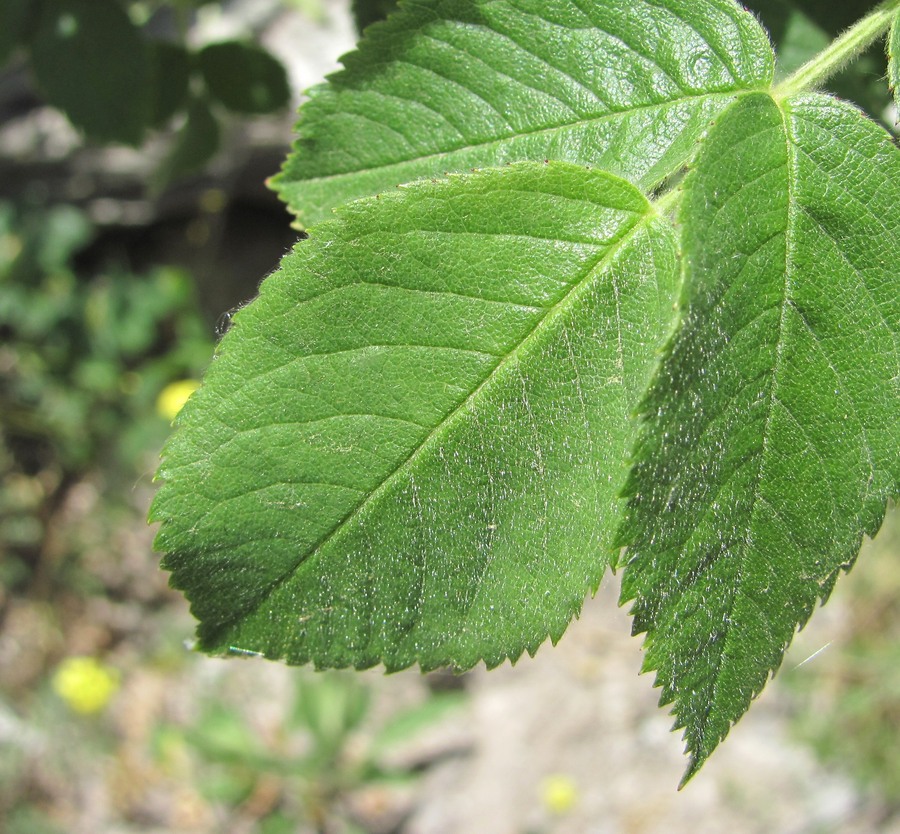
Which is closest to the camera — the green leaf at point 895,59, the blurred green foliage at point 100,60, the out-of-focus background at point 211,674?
the green leaf at point 895,59

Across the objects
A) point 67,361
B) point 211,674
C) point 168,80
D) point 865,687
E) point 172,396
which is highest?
point 168,80

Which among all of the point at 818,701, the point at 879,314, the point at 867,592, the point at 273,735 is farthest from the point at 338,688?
the point at 879,314

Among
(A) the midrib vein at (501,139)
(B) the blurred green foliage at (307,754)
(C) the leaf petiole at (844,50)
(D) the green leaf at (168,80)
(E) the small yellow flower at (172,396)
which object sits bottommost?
(B) the blurred green foliage at (307,754)

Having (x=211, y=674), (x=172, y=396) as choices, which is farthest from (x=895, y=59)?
(x=211, y=674)

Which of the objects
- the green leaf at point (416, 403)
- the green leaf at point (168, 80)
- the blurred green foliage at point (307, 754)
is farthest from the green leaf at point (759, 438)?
the blurred green foliage at point (307, 754)

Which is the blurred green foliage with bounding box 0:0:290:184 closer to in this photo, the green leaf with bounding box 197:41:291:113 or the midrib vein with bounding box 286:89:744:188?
the green leaf with bounding box 197:41:291:113

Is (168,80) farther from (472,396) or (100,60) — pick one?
(472,396)

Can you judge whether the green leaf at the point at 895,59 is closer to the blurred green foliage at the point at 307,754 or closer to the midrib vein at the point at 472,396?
the midrib vein at the point at 472,396
